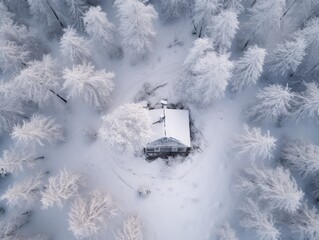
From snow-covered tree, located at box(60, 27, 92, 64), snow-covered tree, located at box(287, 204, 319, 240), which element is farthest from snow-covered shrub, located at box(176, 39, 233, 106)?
snow-covered tree, located at box(287, 204, 319, 240)

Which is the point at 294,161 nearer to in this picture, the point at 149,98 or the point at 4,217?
the point at 149,98

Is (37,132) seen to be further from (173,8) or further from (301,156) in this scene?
(301,156)

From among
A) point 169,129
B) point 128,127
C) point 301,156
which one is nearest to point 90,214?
point 128,127

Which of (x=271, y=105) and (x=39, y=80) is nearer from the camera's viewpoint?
(x=39, y=80)

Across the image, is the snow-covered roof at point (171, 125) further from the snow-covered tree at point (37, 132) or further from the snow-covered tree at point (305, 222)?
the snow-covered tree at point (305, 222)

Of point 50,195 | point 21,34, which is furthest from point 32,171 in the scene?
point 21,34
